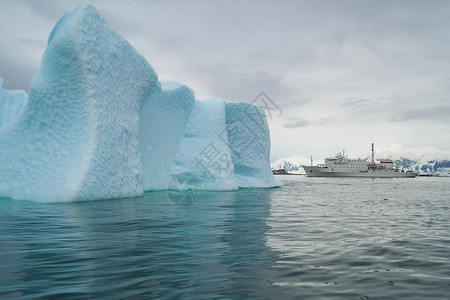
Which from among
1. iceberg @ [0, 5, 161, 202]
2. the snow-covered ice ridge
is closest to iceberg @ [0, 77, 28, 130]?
the snow-covered ice ridge

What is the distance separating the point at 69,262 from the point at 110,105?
8930 mm

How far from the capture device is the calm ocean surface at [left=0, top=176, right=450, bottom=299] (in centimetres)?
294

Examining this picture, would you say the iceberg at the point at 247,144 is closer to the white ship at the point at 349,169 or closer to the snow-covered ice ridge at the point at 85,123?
the snow-covered ice ridge at the point at 85,123

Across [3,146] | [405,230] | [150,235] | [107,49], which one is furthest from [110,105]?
[405,230]

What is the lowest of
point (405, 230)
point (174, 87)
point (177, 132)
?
point (405, 230)

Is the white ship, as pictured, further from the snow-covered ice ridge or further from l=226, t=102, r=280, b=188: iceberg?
the snow-covered ice ridge

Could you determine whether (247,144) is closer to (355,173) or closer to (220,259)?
(220,259)

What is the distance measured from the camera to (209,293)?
2867 mm

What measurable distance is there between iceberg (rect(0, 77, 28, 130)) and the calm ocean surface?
10.9 m

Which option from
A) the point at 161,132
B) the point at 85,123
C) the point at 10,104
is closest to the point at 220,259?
the point at 85,123

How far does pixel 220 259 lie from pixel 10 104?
16.9 metres

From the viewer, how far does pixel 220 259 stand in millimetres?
3992

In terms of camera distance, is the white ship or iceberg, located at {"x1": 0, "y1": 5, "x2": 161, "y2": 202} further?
the white ship

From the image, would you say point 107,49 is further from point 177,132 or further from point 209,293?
point 209,293
